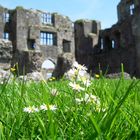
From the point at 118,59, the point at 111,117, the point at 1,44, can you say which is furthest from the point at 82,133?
the point at 118,59

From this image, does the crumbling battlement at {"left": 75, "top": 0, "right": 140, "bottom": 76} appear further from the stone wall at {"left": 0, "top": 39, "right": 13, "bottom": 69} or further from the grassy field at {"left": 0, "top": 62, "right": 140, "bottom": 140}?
the grassy field at {"left": 0, "top": 62, "right": 140, "bottom": 140}

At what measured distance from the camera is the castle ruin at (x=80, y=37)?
108 feet

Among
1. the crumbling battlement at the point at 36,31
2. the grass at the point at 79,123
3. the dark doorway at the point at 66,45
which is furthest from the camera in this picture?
the dark doorway at the point at 66,45

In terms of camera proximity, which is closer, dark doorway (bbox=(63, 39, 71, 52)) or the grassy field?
the grassy field

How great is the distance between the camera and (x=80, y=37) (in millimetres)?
40500

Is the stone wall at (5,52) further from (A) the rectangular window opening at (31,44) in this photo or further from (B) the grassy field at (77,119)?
(B) the grassy field at (77,119)

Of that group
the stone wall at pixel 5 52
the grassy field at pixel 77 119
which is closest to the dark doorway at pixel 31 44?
the stone wall at pixel 5 52

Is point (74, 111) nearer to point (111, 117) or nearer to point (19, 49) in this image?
point (111, 117)

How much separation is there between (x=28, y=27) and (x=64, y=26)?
17.7 feet

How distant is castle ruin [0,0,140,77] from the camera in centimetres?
3302

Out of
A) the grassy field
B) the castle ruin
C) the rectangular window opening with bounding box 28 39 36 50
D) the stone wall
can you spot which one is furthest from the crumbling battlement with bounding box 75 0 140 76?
the grassy field

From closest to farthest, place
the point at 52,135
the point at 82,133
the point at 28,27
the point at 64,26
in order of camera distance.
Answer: the point at 52,135
the point at 82,133
the point at 28,27
the point at 64,26

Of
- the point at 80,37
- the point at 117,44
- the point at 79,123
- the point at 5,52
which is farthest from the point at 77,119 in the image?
the point at 80,37

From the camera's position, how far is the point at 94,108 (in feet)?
4.67
